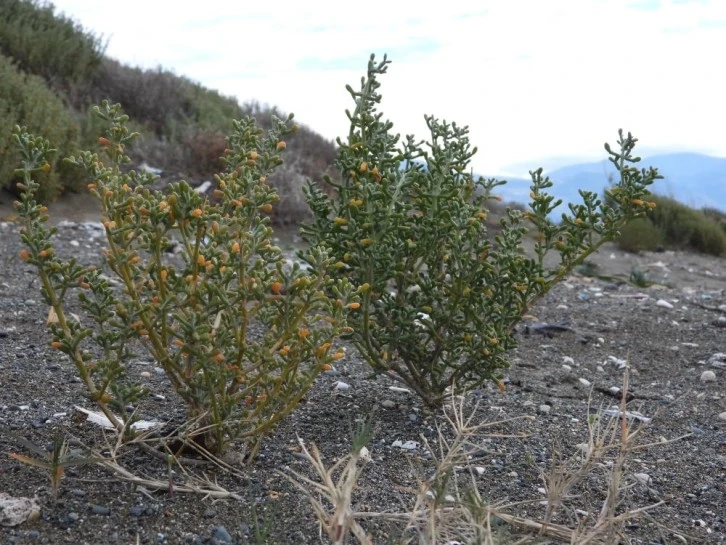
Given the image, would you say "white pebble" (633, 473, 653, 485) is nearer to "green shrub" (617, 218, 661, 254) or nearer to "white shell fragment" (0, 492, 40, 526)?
"white shell fragment" (0, 492, 40, 526)

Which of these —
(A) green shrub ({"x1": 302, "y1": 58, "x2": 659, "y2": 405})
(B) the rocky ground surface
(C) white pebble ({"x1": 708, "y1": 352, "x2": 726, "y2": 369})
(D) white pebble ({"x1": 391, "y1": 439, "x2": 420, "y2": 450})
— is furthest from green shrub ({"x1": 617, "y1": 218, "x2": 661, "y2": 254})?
(D) white pebble ({"x1": 391, "y1": 439, "x2": 420, "y2": 450})

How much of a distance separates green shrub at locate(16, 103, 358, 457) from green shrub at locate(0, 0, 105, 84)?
9696mm

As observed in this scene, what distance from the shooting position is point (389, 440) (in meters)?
3.24

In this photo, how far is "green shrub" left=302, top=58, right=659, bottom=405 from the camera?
3096 mm

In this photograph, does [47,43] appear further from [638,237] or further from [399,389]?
[399,389]

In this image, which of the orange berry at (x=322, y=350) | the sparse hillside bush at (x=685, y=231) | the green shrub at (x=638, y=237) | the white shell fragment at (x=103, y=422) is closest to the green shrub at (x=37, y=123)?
the white shell fragment at (x=103, y=422)

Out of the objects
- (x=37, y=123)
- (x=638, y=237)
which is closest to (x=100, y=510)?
(x=37, y=123)

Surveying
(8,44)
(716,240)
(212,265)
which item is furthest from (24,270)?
(716,240)

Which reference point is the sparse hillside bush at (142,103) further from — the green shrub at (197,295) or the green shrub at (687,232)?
the green shrub at (197,295)

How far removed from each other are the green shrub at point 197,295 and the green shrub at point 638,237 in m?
9.91

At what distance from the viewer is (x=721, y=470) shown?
10.8 feet

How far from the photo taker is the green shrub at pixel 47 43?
11.8 metres

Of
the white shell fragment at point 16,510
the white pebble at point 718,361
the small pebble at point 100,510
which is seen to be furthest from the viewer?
the white pebble at point 718,361

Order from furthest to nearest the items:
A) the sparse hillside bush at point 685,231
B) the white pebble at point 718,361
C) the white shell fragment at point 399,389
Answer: the sparse hillside bush at point 685,231 < the white pebble at point 718,361 < the white shell fragment at point 399,389
